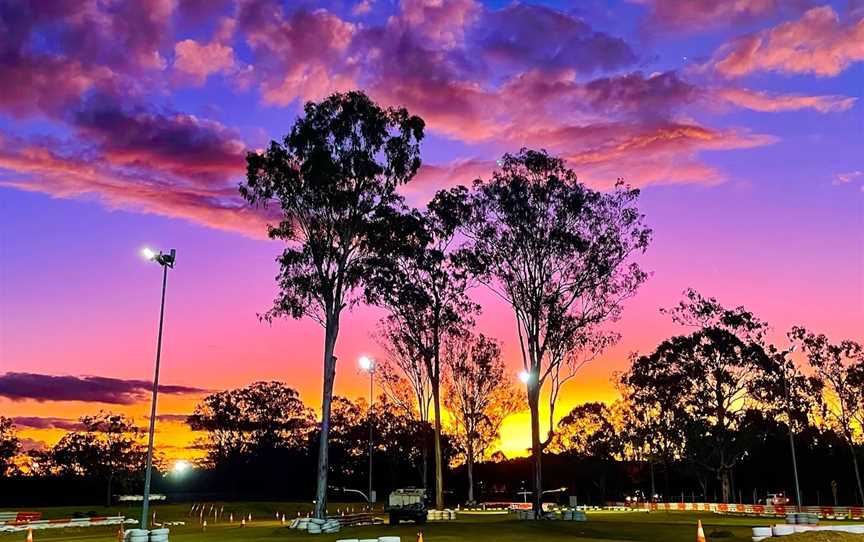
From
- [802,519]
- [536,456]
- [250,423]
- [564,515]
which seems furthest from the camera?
[250,423]

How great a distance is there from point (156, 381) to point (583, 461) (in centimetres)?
9114

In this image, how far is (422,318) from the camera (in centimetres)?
5747

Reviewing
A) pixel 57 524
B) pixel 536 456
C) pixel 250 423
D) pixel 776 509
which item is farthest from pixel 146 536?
pixel 250 423

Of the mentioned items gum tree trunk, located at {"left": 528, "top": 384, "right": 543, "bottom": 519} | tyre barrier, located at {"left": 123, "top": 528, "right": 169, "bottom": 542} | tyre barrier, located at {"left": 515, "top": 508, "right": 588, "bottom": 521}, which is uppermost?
gum tree trunk, located at {"left": 528, "top": 384, "right": 543, "bottom": 519}

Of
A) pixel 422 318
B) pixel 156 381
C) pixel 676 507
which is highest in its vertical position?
pixel 422 318

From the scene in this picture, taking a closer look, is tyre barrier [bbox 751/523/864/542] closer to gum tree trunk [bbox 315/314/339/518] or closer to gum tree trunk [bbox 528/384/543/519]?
gum tree trunk [bbox 528/384/543/519]

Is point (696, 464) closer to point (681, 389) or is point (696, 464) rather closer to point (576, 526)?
point (681, 389)

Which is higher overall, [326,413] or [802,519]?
[326,413]

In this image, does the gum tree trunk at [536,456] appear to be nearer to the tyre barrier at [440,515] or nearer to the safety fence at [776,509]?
the tyre barrier at [440,515]

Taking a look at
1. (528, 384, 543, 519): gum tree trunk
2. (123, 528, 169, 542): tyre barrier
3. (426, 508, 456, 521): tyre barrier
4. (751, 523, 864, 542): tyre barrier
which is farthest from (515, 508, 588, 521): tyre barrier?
(123, 528, 169, 542): tyre barrier

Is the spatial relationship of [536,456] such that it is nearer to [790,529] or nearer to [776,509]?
[790,529]

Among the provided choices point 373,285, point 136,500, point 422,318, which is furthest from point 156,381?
point 136,500

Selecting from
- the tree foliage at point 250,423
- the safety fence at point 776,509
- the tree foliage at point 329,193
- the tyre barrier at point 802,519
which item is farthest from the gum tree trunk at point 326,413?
the tree foliage at point 250,423

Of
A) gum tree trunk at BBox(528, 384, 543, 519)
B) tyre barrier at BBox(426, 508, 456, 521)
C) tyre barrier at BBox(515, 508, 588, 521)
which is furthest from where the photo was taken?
tyre barrier at BBox(426, 508, 456, 521)
